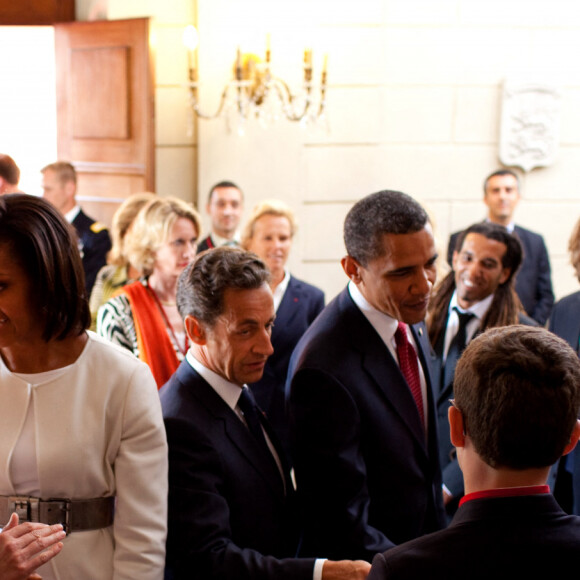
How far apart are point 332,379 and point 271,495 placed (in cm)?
31

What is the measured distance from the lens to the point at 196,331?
6.23 feet

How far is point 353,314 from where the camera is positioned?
81.0 inches

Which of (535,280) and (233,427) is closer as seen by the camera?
(233,427)

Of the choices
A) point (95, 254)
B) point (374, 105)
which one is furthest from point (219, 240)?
point (374, 105)

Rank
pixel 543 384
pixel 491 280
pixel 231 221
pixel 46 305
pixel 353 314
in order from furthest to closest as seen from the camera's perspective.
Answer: pixel 231 221, pixel 491 280, pixel 353 314, pixel 46 305, pixel 543 384

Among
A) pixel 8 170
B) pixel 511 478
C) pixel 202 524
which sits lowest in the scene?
pixel 202 524

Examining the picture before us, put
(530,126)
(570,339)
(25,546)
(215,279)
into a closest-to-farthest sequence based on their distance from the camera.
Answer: (25,546)
(215,279)
(570,339)
(530,126)

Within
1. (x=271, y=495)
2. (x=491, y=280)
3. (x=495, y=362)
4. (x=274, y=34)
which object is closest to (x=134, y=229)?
(x=491, y=280)

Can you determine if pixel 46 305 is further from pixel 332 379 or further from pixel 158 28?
pixel 158 28

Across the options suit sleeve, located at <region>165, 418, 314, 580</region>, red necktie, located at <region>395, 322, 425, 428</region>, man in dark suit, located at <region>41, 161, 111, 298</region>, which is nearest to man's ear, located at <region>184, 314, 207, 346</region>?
suit sleeve, located at <region>165, 418, 314, 580</region>

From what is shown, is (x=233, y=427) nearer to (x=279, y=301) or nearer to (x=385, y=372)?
(x=385, y=372)

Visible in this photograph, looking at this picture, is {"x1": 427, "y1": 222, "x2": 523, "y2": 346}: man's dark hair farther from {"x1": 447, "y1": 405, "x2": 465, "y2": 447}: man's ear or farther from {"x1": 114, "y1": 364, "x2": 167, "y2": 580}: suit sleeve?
{"x1": 447, "y1": 405, "x2": 465, "y2": 447}: man's ear

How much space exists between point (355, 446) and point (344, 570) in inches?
11.9

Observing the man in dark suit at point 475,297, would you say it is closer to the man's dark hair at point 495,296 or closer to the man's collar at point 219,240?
the man's dark hair at point 495,296
